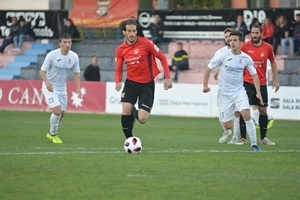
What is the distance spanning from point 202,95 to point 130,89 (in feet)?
49.5

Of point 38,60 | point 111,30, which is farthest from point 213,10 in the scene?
point 38,60

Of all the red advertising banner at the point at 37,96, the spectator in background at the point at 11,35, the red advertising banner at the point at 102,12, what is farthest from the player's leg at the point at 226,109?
the spectator in background at the point at 11,35

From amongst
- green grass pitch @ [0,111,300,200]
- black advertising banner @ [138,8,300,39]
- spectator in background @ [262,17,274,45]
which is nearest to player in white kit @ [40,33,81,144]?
green grass pitch @ [0,111,300,200]

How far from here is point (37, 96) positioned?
35000 mm

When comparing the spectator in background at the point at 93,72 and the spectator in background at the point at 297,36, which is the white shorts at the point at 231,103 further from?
the spectator in background at the point at 93,72

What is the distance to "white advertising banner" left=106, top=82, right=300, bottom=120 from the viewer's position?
3086 cm

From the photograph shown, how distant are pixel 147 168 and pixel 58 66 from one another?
22.9 ft

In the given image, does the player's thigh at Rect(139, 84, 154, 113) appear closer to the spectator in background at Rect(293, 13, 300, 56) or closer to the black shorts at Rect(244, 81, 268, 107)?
the black shorts at Rect(244, 81, 268, 107)

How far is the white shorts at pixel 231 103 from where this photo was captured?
17812 millimetres

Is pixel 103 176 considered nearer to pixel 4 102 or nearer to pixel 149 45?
pixel 149 45

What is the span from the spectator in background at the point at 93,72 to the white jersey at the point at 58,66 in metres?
15.0

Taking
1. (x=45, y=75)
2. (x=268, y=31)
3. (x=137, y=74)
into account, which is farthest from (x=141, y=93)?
(x=268, y=31)

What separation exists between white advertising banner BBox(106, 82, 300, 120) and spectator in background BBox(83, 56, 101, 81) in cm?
193

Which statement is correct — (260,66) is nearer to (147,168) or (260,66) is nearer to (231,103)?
(231,103)
